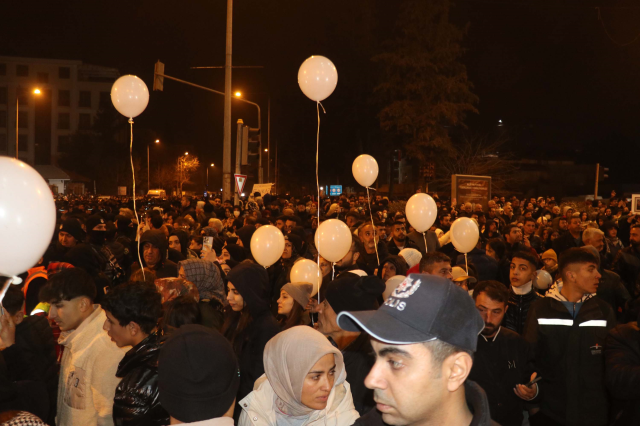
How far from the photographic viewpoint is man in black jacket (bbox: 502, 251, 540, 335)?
18.1 feet

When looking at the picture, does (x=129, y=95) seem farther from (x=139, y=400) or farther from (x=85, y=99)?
(x=85, y=99)

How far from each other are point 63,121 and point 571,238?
9285 cm

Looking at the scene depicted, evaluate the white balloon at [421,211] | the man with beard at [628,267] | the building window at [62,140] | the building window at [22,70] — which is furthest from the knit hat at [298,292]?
the building window at [22,70]

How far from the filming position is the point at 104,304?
341cm

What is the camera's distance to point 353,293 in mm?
Answer: 3967

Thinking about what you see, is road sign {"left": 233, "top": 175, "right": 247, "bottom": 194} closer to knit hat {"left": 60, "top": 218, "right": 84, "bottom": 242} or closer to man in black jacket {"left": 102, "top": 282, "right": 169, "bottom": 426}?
knit hat {"left": 60, "top": 218, "right": 84, "bottom": 242}

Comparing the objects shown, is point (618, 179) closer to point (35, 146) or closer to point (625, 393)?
point (625, 393)

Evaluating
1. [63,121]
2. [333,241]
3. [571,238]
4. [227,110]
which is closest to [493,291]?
[333,241]

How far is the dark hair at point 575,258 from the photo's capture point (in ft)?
14.7

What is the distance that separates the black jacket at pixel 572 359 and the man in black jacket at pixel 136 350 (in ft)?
9.53

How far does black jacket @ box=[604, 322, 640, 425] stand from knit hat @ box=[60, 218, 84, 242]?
6.57 m

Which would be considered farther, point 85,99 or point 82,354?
point 85,99

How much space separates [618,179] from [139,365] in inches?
2464

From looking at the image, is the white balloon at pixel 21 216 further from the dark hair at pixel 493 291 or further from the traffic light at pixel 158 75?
the traffic light at pixel 158 75
